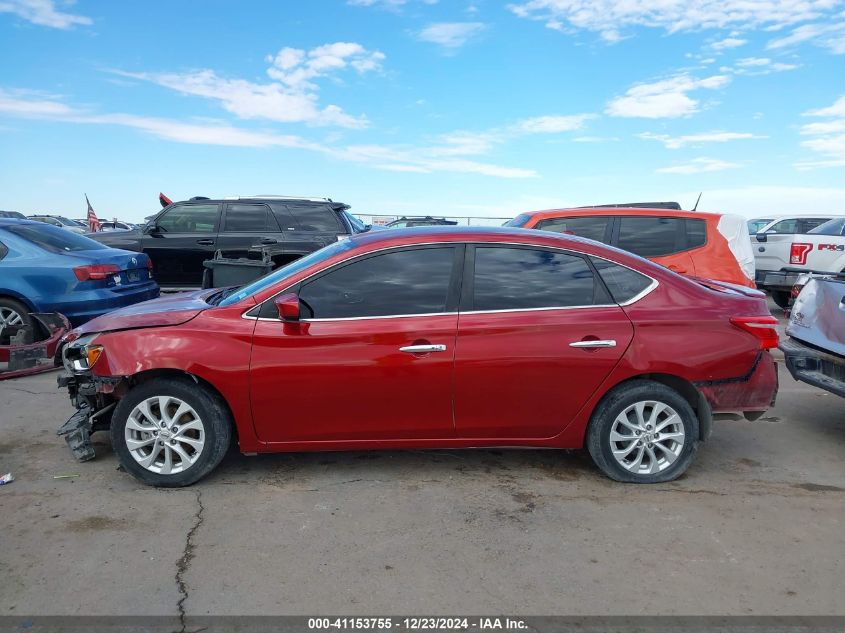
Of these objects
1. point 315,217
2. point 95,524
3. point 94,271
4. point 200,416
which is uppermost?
point 315,217

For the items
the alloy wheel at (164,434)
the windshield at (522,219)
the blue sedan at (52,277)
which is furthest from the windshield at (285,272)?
the windshield at (522,219)

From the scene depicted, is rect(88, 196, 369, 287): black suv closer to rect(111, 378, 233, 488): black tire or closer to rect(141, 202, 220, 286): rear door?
rect(141, 202, 220, 286): rear door

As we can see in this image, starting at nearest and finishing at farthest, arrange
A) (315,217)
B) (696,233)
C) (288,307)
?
(288,307) < (696,233) < (315,217)

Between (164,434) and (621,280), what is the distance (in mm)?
3000

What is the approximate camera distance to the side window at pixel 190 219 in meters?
10.7

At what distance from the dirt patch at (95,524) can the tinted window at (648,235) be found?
20.8 ft

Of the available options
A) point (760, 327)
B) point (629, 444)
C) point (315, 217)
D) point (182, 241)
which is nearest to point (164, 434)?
point (629, 444)

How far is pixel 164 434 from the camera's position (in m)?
3.88

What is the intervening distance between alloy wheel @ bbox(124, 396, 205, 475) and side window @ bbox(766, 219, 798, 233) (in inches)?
554

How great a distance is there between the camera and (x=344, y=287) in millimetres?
3961

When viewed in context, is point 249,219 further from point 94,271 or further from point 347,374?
point 347,374

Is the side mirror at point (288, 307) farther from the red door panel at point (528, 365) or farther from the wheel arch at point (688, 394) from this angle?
the wheel arch at point (688, 394)

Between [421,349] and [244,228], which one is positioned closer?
[421,349]
